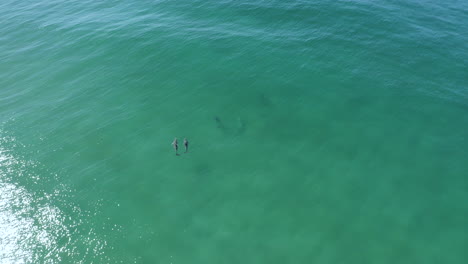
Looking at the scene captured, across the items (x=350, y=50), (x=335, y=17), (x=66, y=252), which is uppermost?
(x=335, y=17)

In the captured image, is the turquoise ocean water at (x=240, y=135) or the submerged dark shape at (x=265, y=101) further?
the submerged dark shape at (x=265, y=101)

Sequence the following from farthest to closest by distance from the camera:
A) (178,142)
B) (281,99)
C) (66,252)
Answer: (281,99)
(178,142)
(66,252)

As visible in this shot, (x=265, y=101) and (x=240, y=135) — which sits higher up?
(x=265, y=101)

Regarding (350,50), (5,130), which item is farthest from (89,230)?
(350,50)

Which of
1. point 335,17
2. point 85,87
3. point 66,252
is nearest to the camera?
point 66,252

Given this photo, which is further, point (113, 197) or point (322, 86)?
point (322, 86)

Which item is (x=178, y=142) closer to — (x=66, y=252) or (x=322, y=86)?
(x=66, y=252)

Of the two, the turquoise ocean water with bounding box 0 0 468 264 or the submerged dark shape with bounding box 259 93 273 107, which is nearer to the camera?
the turquoise ocean water with bounding box 0 0 468 264

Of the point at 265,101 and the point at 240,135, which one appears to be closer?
the point at 240,135
